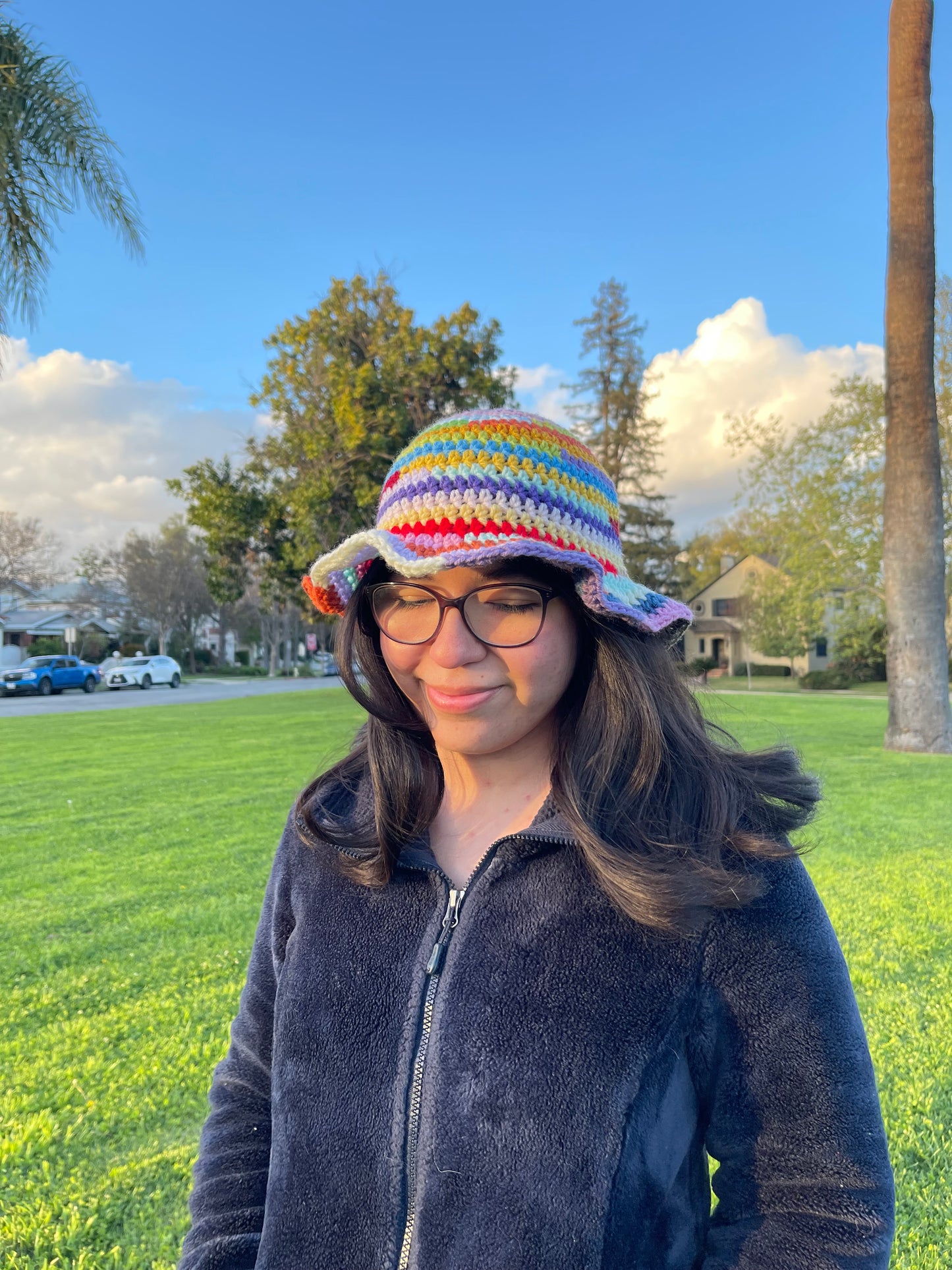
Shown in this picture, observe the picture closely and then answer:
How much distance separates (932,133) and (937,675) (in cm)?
584

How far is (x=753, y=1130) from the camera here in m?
0.99

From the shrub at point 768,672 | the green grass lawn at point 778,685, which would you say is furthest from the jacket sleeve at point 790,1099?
the shrub at point 768,672

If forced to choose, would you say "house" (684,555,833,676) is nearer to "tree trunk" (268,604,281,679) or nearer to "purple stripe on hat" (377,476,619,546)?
"tree trunk" (268,604,281,679)

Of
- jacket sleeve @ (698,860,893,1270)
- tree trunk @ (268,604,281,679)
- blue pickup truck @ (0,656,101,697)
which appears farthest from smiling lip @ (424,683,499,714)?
tree trunk @ (268,604,281,679)

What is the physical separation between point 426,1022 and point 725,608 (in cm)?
5474

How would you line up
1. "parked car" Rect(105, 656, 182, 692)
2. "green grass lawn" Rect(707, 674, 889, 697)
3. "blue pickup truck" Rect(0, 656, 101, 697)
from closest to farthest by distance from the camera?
"blue pickup truck" Rect(0, 656, 101, 697), "green grass lawn" Rect(707, 674, 889, 697), "parked car" Rect(105, 656, 182, 692)

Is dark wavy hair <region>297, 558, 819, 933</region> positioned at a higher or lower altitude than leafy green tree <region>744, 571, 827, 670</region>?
lower

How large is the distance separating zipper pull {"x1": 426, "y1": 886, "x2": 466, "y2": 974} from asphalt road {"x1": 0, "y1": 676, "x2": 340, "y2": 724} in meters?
18.5

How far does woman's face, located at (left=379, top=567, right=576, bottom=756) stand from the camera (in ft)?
3.69

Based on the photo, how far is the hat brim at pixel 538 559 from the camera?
1.05m

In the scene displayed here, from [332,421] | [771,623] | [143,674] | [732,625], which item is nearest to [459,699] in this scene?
[332,421]

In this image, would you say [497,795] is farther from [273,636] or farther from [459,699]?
[273,636]

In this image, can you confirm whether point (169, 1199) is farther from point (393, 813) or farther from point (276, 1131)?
point (393, 813)

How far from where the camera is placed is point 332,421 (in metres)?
18.4
